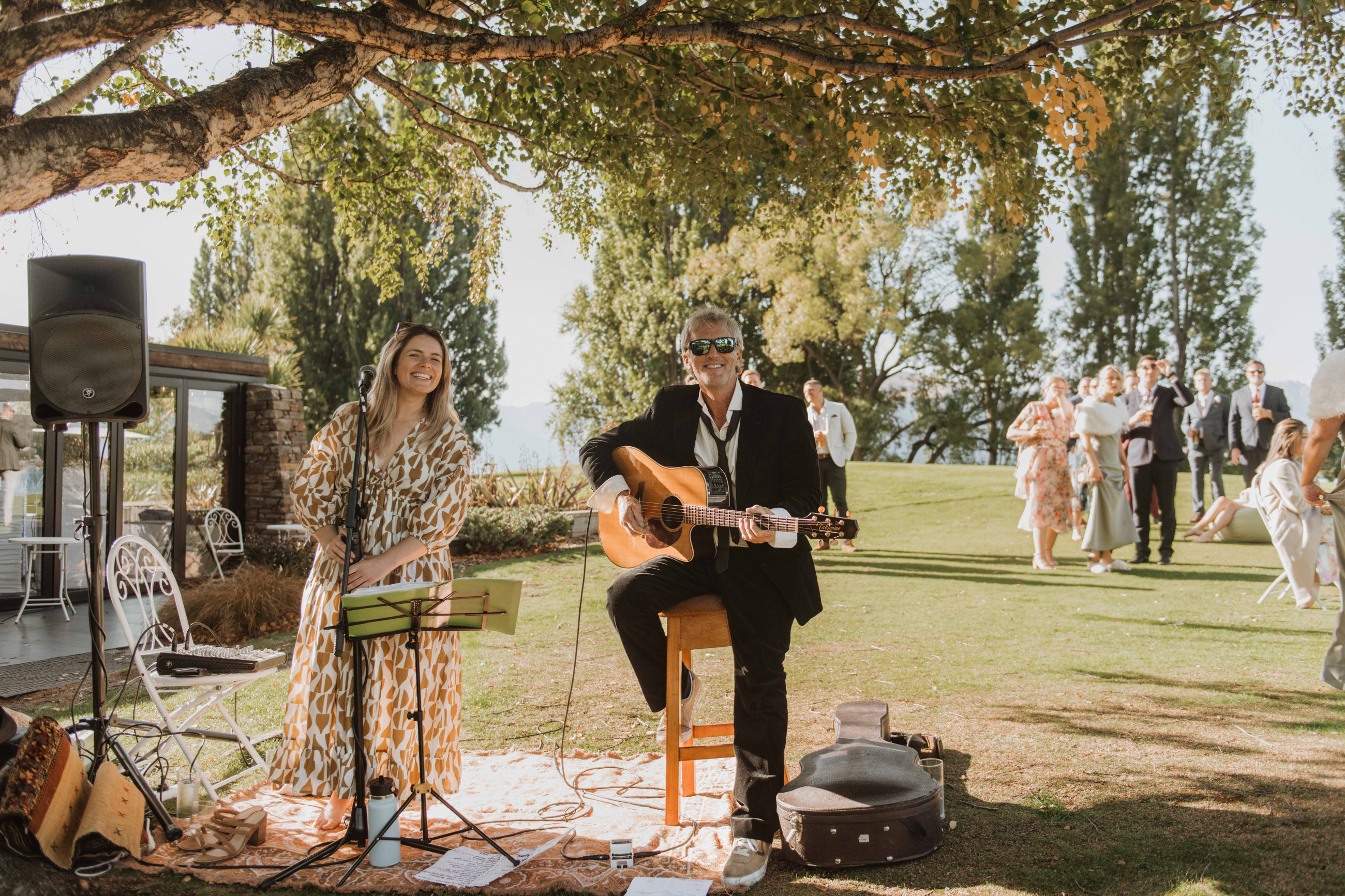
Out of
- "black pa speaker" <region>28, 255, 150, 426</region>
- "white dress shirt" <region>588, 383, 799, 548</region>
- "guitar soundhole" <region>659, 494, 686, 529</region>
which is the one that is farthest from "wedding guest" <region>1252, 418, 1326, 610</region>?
"black pa speaker" <region>28, 255, 150, 426</region>

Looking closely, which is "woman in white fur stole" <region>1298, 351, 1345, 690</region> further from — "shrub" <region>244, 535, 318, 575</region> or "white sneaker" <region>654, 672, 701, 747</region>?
"shrub" <region>244, 535, 318, 575</region>

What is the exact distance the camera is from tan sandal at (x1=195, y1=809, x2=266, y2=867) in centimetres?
374

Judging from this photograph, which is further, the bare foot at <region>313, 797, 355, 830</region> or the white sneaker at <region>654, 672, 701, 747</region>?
the white sneaker at <region>654, 672, 701, 747</region>

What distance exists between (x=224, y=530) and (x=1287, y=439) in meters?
12.3

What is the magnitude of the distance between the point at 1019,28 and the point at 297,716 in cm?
469

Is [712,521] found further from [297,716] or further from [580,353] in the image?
[580,353]

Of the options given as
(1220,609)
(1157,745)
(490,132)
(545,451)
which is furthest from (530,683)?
(545,451)

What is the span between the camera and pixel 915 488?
65.1 ft

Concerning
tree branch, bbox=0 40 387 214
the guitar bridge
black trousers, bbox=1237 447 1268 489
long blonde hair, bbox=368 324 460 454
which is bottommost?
the guitar bridge

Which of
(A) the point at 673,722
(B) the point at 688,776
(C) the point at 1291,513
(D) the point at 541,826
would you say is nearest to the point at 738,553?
(A) the point at 673,722

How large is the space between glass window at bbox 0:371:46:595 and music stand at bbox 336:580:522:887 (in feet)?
31.7

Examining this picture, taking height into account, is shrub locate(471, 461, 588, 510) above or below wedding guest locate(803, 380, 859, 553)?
below

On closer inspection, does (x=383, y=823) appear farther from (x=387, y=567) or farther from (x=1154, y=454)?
(x=1154, y=454)

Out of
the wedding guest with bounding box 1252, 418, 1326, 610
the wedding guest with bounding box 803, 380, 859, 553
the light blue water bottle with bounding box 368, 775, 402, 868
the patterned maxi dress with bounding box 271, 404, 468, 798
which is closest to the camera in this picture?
the light blue water bottle with bounding box 368, 775, 402, 868
